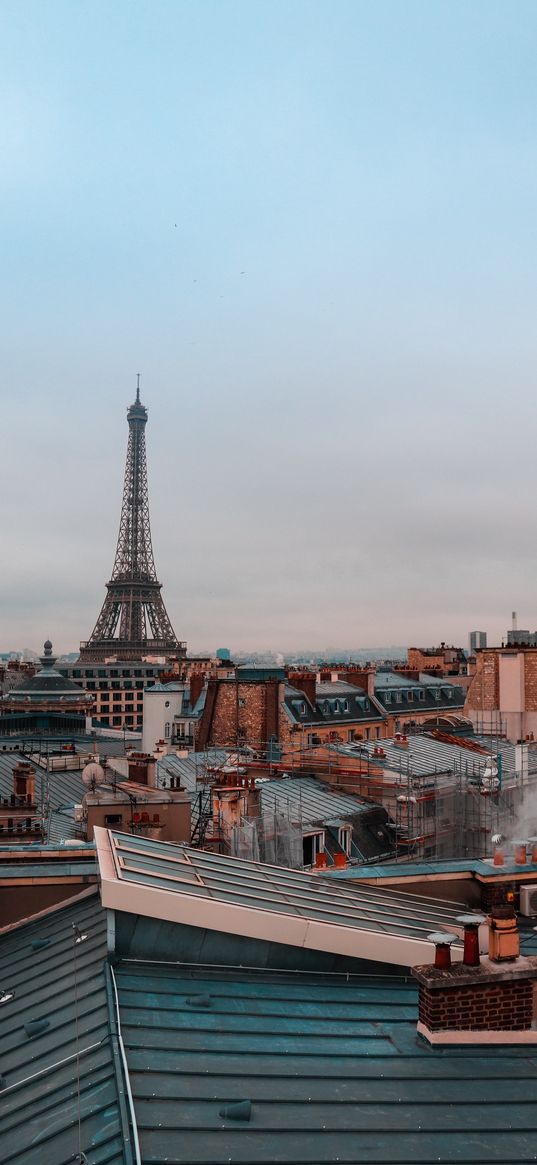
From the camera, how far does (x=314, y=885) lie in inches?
472

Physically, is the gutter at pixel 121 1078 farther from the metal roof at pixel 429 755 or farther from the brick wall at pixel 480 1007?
the metal roof at pixel 429 755

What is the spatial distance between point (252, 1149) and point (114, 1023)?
6.09 feet

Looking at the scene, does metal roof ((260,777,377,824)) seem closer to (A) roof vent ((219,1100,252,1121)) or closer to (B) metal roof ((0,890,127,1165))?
(B) metal roof ((0,890,127,1165))

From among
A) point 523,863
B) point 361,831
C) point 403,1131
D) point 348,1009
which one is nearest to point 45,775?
point 361,831

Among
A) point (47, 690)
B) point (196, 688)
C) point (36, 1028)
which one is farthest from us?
point (47, 690)

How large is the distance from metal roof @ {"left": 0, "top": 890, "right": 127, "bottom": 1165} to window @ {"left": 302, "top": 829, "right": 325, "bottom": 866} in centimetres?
1182

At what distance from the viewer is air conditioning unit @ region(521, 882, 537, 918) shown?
504 inches

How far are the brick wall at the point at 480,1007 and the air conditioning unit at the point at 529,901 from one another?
412 cm

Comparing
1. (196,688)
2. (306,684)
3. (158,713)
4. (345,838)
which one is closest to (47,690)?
(158,713)

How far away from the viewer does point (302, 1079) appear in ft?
23.7

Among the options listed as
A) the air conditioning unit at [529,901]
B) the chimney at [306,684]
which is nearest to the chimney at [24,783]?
the air conditioning unit at [529,901]

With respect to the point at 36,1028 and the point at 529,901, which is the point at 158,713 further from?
the point at 36,1028

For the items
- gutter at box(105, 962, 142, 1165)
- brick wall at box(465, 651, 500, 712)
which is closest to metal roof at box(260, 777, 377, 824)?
gutter at box(105, 962, 142, 1165)

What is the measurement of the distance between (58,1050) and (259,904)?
108 inches
